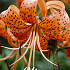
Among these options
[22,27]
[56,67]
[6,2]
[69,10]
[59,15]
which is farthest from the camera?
[6,2]

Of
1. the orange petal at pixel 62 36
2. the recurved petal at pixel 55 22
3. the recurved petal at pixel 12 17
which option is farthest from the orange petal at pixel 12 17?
the orange petal at pixel 62 36

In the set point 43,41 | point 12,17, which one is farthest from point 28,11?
point 43,41

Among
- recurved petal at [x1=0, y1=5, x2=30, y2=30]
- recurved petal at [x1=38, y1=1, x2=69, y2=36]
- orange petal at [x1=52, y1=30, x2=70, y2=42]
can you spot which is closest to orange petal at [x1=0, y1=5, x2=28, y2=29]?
recurved petal at [x1=0, y1=5, x2=30, y2=30]

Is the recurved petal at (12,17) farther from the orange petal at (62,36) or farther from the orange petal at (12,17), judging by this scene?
the orange petal at (62,36)

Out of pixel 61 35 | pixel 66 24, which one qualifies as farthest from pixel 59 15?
pixel 61 35

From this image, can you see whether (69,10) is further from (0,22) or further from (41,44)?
(0,22)

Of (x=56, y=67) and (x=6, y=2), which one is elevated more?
(x=6, y=2)
